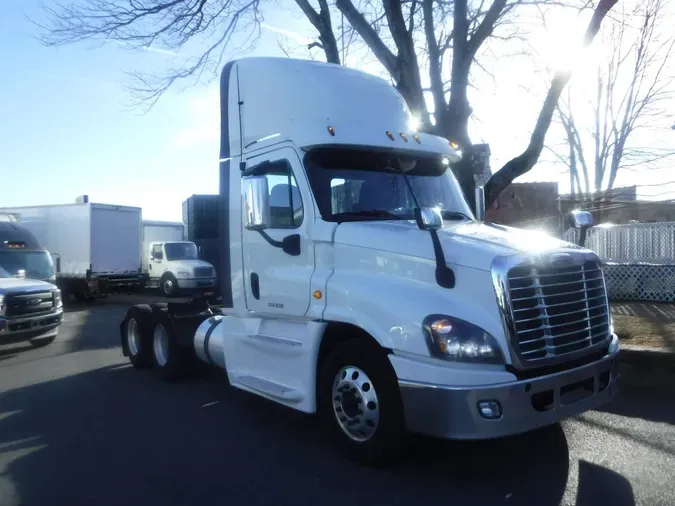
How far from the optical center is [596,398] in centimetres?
501

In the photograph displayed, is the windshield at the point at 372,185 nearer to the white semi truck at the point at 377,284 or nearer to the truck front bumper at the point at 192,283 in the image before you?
the white semi truck at the point at 377,284

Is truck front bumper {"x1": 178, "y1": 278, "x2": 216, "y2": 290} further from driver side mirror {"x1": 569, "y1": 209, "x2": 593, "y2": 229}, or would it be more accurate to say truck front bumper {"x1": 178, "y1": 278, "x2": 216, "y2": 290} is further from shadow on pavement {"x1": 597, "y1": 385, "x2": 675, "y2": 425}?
driver side mirror {"x1": 569, "y1": 209, "x2": 593, "y2": 229}

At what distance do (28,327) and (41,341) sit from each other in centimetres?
115

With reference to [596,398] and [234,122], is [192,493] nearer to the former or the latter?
[596,398]

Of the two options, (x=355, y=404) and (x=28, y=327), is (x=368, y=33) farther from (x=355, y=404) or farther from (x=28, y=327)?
(x=355, y=404)

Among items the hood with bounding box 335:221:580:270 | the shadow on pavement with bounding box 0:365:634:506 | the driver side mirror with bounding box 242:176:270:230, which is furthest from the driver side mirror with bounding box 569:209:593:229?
the driver side mirror with bounding box 242:176:270:230

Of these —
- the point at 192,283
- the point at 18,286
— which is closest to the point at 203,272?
the point at 192,283

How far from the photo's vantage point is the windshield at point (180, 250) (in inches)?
1021

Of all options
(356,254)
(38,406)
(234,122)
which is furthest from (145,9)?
(356,254)

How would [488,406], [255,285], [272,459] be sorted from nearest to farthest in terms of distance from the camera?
[488,406], [272,459], [255,285]

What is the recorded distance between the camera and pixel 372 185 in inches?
228

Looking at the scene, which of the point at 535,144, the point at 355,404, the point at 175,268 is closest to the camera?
the point at 355,404

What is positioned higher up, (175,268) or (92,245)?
(92,245)

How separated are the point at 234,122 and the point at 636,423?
5021mm
